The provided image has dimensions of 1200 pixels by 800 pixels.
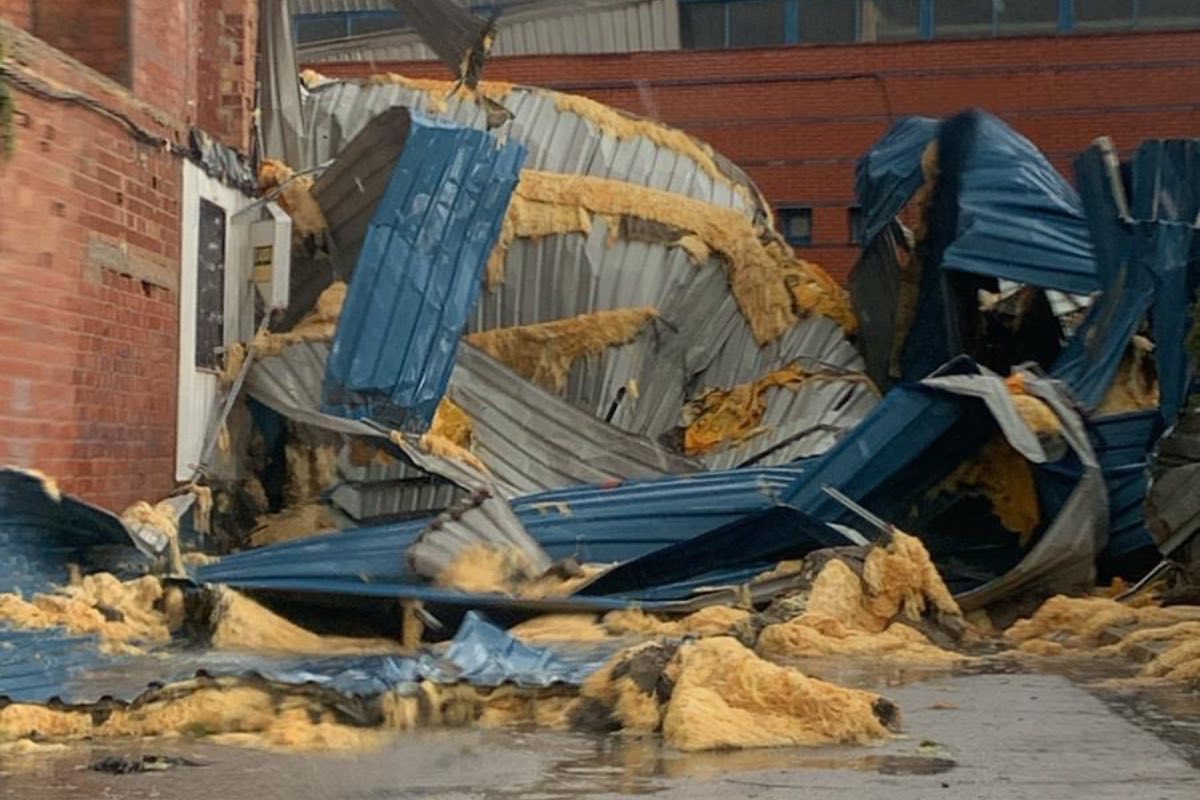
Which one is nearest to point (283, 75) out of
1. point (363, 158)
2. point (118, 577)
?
point (363, 158)

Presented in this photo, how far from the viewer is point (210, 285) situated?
1060cm

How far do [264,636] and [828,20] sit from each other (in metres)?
19.3

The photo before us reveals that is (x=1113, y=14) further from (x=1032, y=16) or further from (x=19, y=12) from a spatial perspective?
(x=19, y=12)

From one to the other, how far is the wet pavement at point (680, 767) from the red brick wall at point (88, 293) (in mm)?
3277

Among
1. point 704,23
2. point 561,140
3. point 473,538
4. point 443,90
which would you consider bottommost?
point 473,538

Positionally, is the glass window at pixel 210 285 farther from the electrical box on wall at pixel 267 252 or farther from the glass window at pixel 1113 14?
the glass window at pixel 1113 14

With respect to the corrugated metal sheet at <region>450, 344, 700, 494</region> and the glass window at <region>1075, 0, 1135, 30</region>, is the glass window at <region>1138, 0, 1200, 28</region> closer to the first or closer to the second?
the glass window at <region>1075, 0, 1135, 30</region>

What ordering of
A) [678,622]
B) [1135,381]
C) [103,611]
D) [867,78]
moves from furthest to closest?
[867,78] → [1135,381] → [678,622] → [103,611]

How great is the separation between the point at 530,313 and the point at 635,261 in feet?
3.31

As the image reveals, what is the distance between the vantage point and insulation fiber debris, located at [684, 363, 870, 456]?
13336 mm

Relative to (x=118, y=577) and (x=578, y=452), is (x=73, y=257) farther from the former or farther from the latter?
(x=578, y=452)

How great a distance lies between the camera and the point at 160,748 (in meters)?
5.28

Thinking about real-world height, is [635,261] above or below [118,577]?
above

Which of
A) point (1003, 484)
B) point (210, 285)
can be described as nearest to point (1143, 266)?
point (1003, 484)
